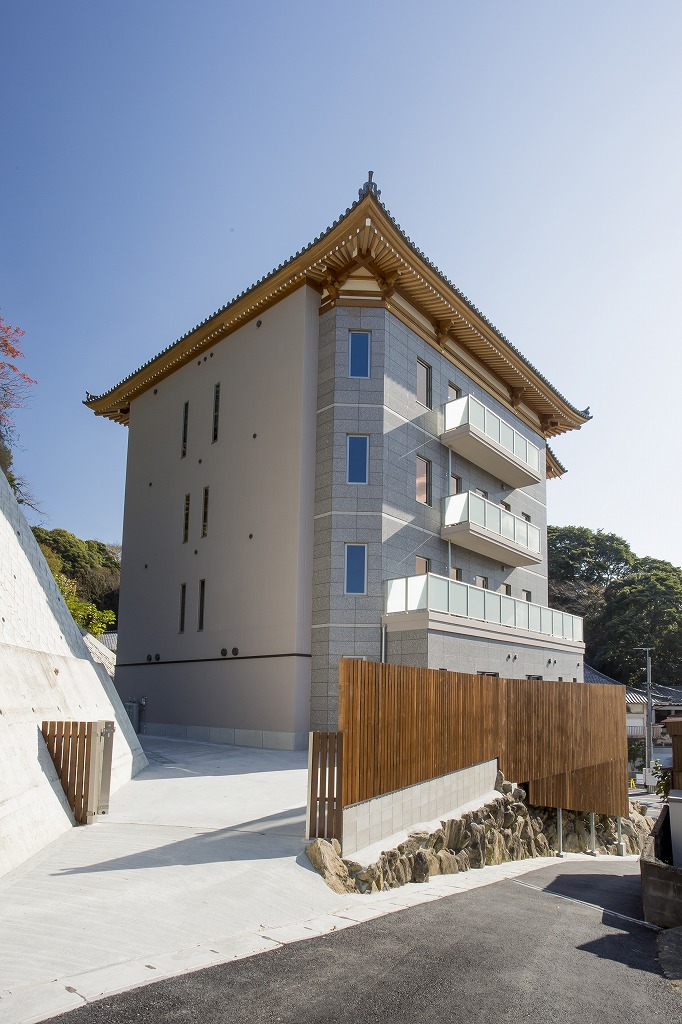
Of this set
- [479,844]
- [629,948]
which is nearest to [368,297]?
[479,844]

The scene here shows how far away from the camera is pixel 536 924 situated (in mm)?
7301

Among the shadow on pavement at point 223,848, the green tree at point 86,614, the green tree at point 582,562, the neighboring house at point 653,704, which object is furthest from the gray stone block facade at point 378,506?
the green tree at point 582,562

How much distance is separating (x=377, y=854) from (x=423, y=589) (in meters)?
10.3

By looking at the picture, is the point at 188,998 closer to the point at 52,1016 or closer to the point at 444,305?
the point at 52,1016

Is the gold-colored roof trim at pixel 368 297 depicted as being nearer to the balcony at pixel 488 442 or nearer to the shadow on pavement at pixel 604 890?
the balcony at pixel 488 442

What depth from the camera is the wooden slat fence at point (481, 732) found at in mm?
8613

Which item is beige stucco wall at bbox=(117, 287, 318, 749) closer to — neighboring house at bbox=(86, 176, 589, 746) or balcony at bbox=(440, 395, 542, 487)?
neighboring house at bbox=(86, 176, 589, 746)

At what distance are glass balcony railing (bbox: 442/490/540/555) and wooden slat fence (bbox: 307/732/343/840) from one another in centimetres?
1362

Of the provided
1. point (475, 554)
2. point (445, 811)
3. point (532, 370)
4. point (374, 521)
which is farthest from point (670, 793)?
point (532, 370)

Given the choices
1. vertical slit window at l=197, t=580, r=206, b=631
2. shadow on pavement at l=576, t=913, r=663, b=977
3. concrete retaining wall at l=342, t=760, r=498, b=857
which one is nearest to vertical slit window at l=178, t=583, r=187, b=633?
vertical slit window at l=197, t=580, r=206, b=631

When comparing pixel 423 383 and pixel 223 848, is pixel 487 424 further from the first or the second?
pixel 223 848

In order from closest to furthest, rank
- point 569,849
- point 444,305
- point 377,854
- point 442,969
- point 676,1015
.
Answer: point 676,1015, point 442,969, point 377,854, point 569,849, point 444,305

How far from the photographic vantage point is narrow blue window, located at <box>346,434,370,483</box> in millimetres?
19594

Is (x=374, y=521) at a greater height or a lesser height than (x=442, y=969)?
greater
